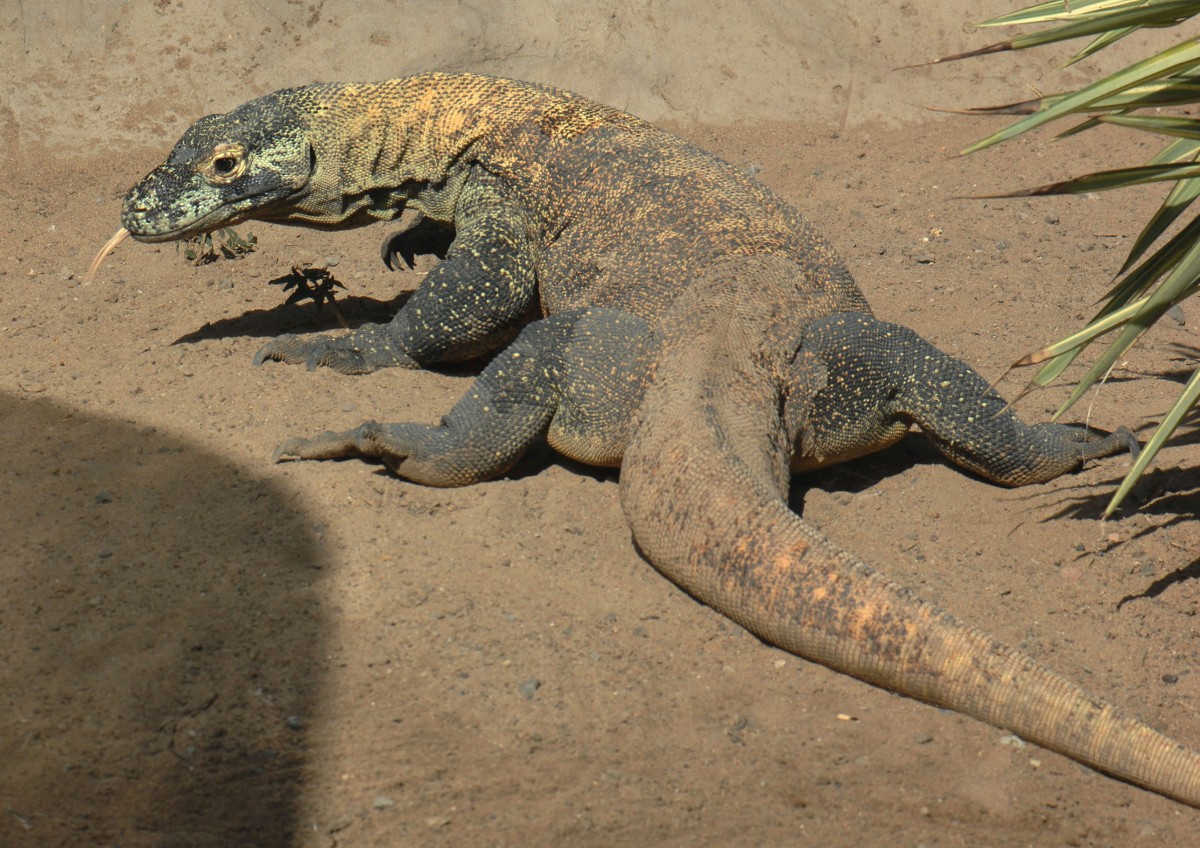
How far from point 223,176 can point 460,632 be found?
2.34 meters

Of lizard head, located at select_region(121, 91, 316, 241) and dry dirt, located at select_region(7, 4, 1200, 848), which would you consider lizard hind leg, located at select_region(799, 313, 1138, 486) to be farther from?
lizard head, located at select_region(121, 91, 316, 241)

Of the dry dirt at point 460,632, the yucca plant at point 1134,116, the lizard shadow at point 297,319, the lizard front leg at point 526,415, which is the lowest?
the lizard shadow at point 297,319

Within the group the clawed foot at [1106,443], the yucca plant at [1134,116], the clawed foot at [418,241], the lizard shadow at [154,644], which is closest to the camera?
the lizard shadow at [154,644]

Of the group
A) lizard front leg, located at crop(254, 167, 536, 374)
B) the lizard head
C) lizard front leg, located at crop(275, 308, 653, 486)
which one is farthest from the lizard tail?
the lizard head

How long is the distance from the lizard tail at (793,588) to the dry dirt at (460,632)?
105 millimetres

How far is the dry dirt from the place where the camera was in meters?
2.52

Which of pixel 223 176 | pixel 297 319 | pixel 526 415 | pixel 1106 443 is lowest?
pixel 297 319

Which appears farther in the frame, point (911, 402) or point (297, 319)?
point (297, 319)

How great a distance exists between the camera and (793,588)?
281 cm

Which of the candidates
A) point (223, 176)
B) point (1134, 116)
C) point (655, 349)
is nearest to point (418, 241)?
point (223, 176)

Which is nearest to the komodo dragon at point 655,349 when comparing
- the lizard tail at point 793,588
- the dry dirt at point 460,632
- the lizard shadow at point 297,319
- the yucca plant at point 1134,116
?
the lizard tail at point 793,588

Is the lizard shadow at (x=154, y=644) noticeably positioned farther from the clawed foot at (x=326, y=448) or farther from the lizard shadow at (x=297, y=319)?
the lizard shadow at (x=297, y=319)

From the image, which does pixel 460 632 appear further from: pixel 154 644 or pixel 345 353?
pixel 345 353

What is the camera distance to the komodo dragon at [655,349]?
274cm
